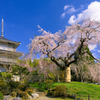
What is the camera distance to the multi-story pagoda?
17.6m

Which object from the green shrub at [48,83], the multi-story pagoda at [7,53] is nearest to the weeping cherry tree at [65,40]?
the green shrub at [48,83]

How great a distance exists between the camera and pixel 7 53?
60.1 ft

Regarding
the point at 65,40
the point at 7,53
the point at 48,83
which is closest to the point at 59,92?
the point at 48,83

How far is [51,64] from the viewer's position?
13914 millimetres

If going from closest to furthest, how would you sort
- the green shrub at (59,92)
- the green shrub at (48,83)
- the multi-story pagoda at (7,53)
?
the green shrub at (59,92) → the green shrub at (48,83) → the multi-story pagoda at (7,53)

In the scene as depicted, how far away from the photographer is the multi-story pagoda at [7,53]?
17648mm

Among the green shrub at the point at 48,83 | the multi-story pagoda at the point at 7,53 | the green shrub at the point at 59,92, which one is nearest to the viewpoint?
the green shrub at the point at 59,92

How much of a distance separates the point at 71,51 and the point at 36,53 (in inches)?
153

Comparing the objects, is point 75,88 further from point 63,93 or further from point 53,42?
point 53,42

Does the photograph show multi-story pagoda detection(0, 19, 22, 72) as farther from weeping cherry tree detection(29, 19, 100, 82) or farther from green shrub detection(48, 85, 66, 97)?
green shrub detection(48, 85, 66, 97)

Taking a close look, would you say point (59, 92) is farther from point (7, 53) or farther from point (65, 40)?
point (7, 53)

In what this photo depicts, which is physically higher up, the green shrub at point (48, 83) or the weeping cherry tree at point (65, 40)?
the weeping cherry tree at point (65, 40)

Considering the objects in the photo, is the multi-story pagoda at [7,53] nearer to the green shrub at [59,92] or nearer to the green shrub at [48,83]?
the green shrub at [48,83]

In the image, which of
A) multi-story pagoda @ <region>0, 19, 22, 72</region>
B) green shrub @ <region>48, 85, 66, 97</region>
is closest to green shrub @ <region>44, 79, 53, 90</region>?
green shrub @ <region>48, 85, 66, 97</region>
